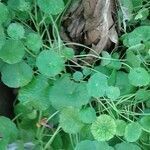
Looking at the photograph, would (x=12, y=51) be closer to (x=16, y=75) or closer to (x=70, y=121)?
(x=16, y=75)

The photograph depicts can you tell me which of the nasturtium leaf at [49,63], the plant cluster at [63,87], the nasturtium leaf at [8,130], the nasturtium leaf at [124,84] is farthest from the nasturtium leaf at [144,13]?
the nasturtium leaf at [8,130]

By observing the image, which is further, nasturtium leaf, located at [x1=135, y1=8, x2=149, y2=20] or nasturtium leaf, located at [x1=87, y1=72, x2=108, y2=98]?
nasturtium leaf, located at [x1=135, y1=8, x2=149, y2=20]

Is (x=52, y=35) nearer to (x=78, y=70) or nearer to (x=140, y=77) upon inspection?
(x=78, y=70)

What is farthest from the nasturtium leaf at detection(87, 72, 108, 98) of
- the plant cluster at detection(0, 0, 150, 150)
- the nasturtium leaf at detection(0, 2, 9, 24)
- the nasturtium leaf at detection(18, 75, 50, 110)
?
the nasturtium leaf at detection(0, 2, 9, 24)

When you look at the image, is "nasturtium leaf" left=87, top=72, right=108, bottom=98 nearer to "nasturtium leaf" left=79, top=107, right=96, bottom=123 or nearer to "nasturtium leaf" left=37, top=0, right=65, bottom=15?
"nasturtium leaf" left=79, top=107, right=96, bottom=123

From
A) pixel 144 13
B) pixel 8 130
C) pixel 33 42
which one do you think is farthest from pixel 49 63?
pixel 144 13
